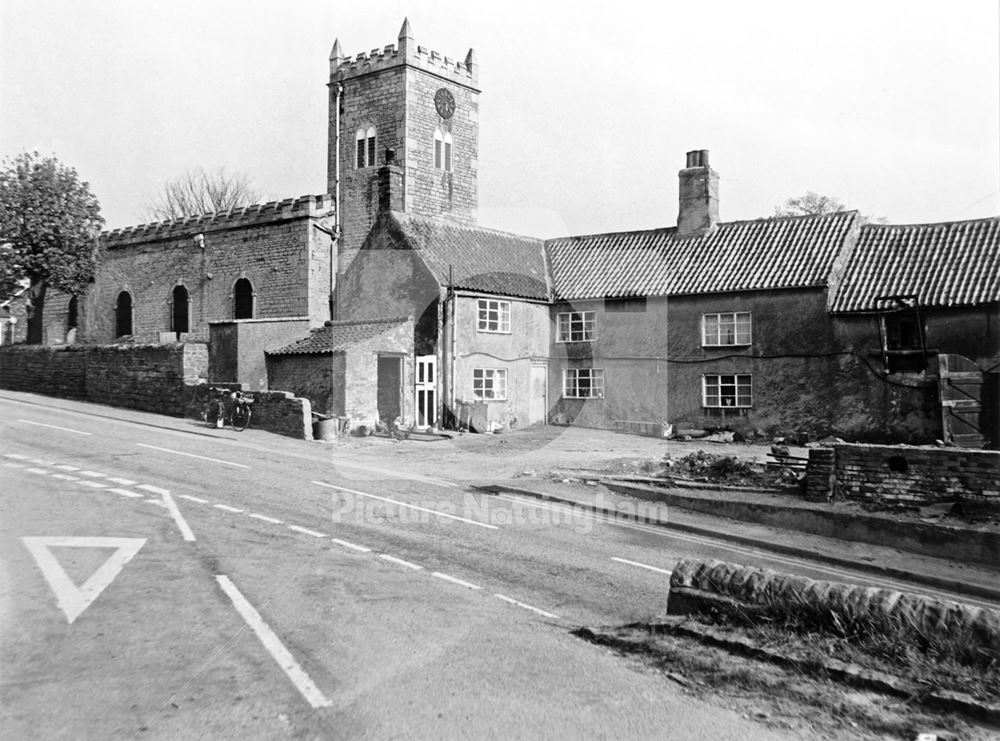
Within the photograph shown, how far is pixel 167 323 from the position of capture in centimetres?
3866

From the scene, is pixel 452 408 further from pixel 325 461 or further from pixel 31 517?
pixel 31 517

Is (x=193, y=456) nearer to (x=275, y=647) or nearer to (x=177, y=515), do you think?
(x=177, y=515)

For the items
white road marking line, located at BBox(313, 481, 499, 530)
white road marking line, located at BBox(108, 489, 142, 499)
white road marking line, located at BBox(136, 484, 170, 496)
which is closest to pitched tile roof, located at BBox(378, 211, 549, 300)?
white road marking line, located at BBox(313, 481, 499, 530)

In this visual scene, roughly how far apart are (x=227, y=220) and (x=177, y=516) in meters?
27.6

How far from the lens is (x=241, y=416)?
24.0 m

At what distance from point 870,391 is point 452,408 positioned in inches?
536

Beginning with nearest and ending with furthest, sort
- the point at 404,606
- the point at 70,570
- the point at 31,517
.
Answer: the point at 404,606 < the point at 70,570 < the point at 31,517

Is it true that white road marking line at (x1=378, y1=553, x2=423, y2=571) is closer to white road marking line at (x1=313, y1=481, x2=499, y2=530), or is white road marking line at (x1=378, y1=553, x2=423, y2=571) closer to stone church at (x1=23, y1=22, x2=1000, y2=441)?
white road marking line at (x1=313, y1=481, x2=499, y2=530)

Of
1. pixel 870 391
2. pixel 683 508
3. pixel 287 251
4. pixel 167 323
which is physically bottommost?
pixel 683 508

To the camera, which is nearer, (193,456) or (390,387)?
(193,456)

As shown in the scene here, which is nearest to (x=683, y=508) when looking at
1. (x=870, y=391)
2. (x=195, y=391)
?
(x=870, y=391)

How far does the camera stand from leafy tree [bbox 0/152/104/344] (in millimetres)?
34188

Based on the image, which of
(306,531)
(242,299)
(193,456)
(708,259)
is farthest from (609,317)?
(306,531)

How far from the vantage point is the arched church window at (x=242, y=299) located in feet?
117
